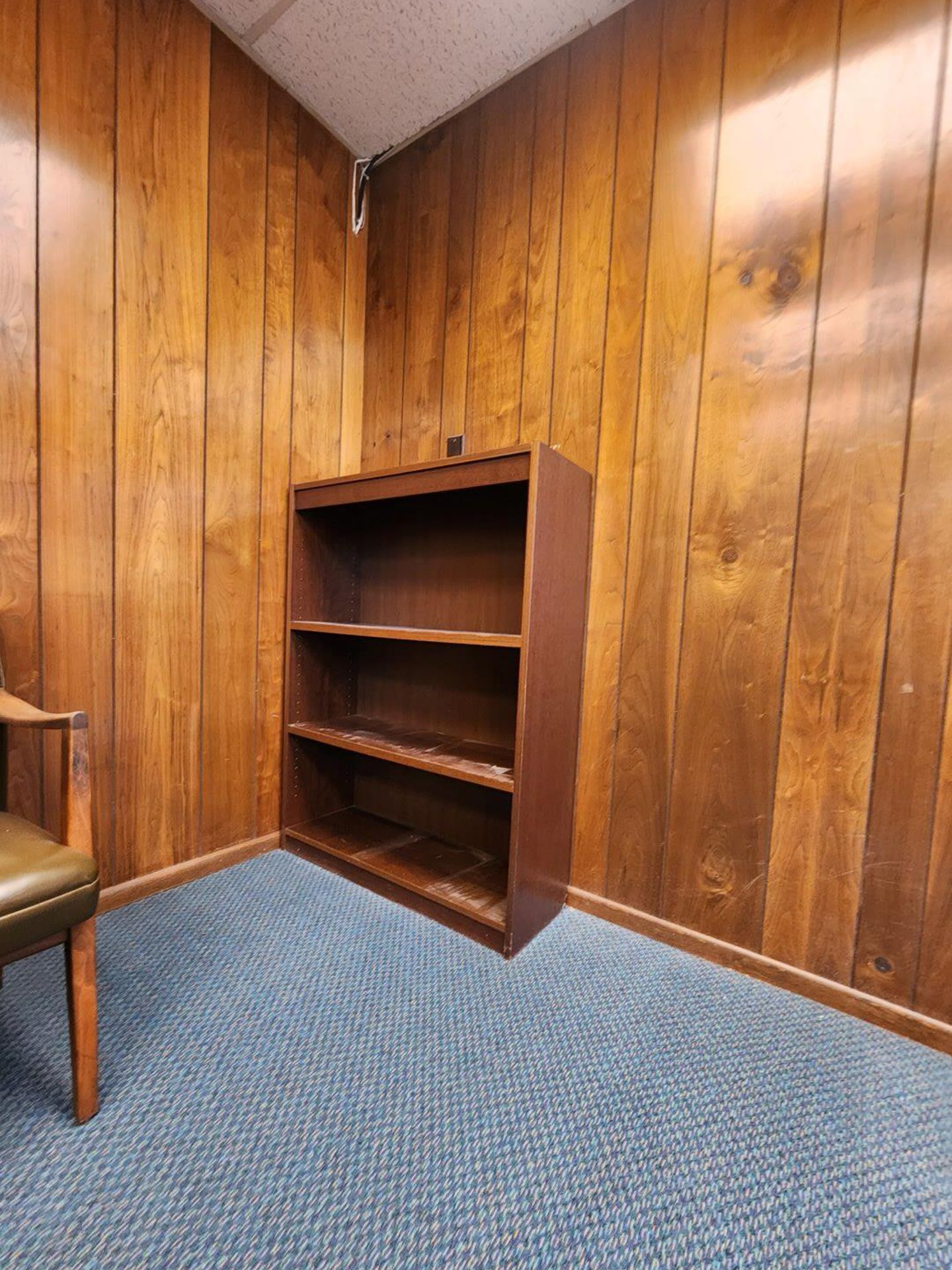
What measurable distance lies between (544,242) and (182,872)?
2.06m

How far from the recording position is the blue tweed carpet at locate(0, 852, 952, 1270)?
72cm

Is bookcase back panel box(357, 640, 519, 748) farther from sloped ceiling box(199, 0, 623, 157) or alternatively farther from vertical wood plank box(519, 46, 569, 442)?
sloped ceiling box(199, 0, 623, 157)

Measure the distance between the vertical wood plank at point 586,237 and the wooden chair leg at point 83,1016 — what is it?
1.46 m

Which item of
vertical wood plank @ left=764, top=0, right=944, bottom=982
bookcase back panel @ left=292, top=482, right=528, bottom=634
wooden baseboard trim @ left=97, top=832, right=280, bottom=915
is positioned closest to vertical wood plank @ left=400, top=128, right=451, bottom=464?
bookcase back panel @ left=292, top=482, right=528, bottom=634

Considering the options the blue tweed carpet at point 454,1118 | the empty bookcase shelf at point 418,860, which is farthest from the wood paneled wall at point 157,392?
the blue tweed carpet at point 454,1118

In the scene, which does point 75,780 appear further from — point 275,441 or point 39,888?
point 275,441

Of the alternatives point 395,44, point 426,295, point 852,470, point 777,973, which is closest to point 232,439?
point 426,295

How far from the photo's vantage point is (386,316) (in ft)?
6.30

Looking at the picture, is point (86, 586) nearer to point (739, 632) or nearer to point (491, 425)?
point (491, 425)

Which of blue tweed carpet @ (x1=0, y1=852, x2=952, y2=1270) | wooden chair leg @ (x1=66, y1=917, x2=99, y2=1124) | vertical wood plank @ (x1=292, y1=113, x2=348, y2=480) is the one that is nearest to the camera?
blue tweed carpet @ (x1=0, y1=852, x2=952, y2=1270)

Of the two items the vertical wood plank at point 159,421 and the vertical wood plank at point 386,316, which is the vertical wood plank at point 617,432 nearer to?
the vertical wood plank at point 386,316

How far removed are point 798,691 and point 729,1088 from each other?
770mm

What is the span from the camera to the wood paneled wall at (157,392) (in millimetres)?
1247

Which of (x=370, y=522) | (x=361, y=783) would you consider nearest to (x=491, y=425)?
(x=370, y=522)
